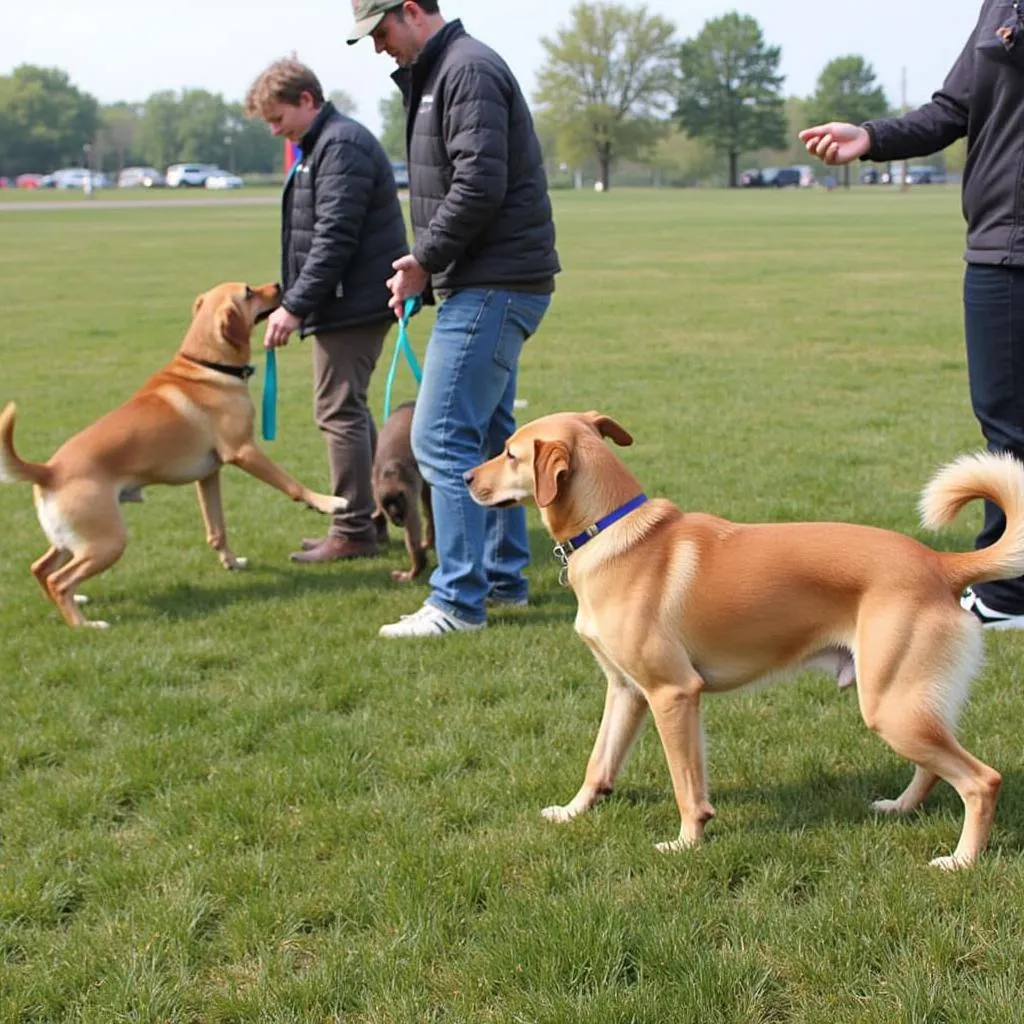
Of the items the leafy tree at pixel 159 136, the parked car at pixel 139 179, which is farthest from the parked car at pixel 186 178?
the leafy tree at pixel 159 136

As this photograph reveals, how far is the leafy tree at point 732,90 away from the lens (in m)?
118

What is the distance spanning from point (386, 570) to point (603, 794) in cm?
329

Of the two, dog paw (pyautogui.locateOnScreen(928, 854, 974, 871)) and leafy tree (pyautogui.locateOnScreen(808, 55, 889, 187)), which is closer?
dog paw (pyautogui.locateOnScreen(928, 854, 974, 871))

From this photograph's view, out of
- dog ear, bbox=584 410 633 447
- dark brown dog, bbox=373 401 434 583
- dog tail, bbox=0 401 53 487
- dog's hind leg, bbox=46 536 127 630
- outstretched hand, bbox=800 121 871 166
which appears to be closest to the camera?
dog ear, bbox=584 410 633 447

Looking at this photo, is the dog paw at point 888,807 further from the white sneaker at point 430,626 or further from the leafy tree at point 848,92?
the leafy tree at point 848,92

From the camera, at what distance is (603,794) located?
4.07m

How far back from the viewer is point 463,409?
5.63 m

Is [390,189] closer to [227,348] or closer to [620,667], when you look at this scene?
[227,348]

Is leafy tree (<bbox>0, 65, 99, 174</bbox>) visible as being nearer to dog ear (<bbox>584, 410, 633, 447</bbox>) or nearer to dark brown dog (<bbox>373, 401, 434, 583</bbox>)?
dark brown dog (<bbox>373, 401, 434, 583</bbox>)

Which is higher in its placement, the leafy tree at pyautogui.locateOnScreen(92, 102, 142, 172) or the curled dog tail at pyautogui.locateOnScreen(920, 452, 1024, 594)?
the leafy tree at pyautogui.locateOnScreen(92, 102, 142, 172)

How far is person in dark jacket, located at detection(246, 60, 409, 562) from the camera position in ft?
21.7

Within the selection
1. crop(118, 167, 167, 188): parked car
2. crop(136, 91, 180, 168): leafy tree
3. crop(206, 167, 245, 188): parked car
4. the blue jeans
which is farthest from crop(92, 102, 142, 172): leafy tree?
the blue jeans

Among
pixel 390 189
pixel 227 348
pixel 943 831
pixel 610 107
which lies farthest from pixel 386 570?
pixel 610 107

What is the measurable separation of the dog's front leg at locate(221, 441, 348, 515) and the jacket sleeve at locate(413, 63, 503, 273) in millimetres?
1935
